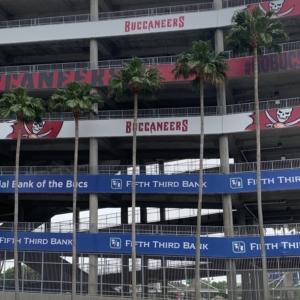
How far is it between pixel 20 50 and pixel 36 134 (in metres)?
11.7

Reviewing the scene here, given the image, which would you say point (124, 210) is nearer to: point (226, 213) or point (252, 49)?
point (226, 213)

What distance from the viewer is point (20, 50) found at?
5422 cm

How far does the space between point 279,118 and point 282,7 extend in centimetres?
968

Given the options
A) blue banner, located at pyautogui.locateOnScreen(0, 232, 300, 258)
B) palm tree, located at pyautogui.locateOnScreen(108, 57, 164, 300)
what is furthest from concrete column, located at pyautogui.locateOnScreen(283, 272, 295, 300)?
palm tree, located at pyautogui.locateOnScreen(108, 57, 164, 300)

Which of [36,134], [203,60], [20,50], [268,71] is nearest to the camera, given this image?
[203,60]

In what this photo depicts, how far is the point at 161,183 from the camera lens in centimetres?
4462

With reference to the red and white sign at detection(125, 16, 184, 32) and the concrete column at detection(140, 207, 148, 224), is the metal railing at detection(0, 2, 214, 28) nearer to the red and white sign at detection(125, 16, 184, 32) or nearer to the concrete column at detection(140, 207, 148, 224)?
the red and white sign at detection(125, 16, 184, 32)

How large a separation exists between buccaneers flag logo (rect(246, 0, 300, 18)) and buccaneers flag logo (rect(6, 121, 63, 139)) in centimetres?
1977

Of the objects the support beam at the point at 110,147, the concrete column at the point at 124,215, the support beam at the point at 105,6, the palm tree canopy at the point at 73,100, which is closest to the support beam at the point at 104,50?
the support beam at the point at 105,6

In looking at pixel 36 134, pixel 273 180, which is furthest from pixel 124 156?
pixel 273 180

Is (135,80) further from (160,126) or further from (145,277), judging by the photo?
(145,277)

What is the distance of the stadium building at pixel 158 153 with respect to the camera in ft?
138

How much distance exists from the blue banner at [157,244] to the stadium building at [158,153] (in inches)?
3.3

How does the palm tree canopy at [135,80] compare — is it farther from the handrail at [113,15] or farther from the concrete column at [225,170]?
the handrail at [113,15]
